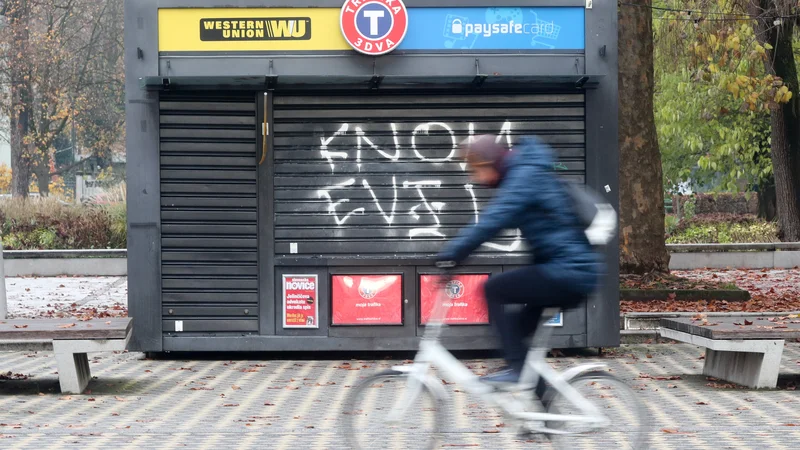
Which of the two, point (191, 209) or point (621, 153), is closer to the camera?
point (191, 209)

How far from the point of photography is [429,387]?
6.03 m

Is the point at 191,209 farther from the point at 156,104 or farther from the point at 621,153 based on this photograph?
the point at 621,153

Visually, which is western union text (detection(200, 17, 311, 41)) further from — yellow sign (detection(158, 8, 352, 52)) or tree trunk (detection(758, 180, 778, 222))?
tree trunk (detection(758, 180, 778, 222))

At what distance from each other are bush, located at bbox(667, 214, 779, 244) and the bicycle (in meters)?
20.4

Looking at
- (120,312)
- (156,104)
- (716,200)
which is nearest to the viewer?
(156,104)

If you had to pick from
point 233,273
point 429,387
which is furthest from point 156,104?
point 429,387

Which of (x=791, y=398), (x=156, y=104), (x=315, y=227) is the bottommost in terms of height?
(x=791, y=398)

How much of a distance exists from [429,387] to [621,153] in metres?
9.89

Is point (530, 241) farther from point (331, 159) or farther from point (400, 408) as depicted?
point (331, 159)

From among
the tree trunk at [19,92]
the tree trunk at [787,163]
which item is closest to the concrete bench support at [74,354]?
the tree trunk at [787,163]

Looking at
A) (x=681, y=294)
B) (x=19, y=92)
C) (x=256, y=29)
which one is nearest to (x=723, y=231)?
(x=681, y=294)

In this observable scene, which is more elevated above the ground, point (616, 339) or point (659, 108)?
point (659, 108)

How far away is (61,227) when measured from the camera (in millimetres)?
23750

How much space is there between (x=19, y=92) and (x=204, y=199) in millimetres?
29514
